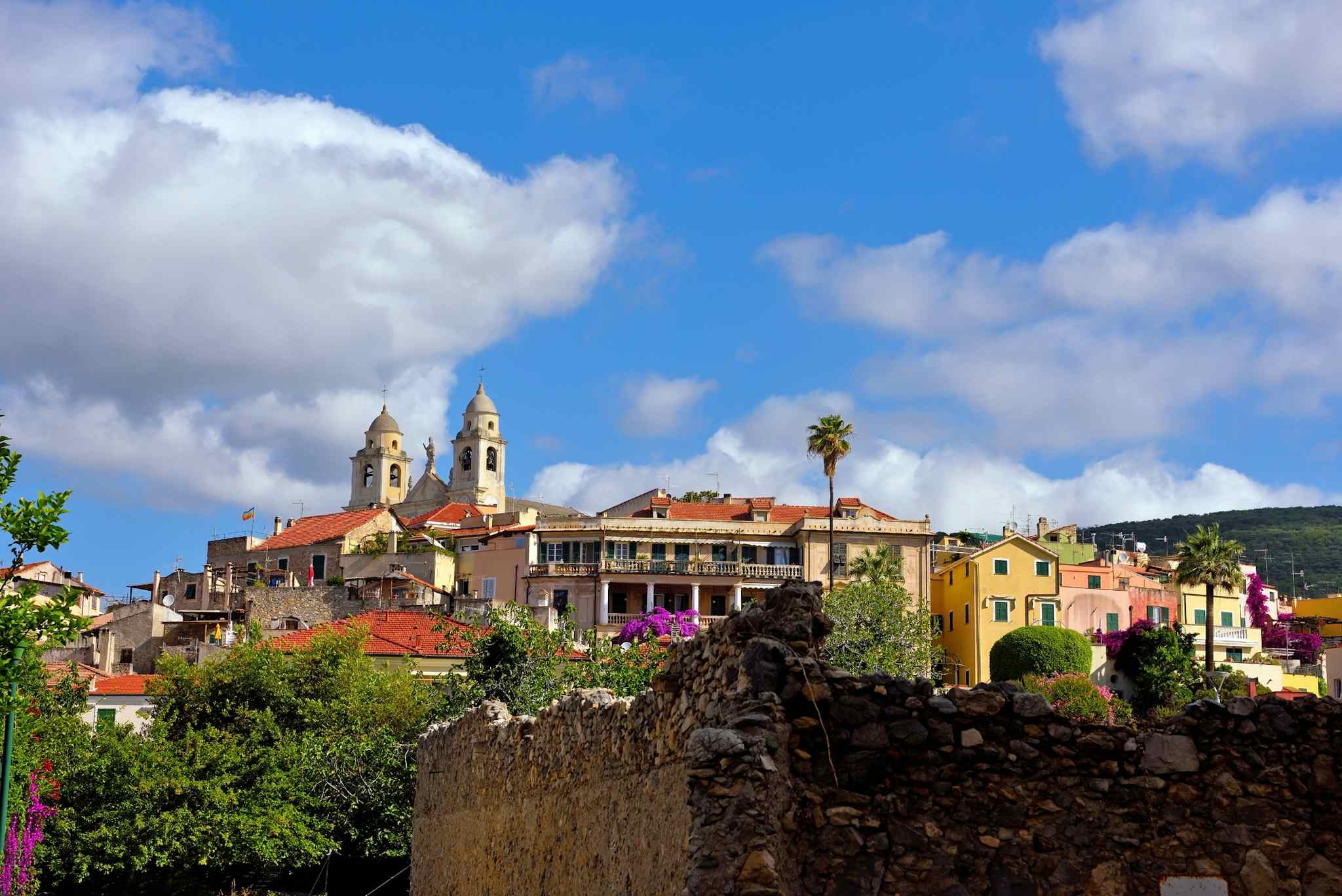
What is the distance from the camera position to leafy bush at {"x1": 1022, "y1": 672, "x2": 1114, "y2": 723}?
6308 centimetres

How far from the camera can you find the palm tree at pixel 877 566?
83.6 meters

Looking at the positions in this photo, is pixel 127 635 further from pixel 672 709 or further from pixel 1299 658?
pixel 672 709

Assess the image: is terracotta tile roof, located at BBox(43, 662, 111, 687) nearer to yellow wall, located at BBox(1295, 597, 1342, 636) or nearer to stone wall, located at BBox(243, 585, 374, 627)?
stone wall, located at BBox(243, 585, 374, 627)

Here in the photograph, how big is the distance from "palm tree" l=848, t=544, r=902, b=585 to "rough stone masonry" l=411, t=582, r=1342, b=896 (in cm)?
6971

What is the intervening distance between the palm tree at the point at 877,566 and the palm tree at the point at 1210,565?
1586cm

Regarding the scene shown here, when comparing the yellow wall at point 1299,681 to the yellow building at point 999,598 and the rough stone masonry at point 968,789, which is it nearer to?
the yellow building at point 999,598

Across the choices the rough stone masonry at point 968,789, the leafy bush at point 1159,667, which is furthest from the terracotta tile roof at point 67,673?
the leafy bush at point 1159,667

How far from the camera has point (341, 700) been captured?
41.7 m

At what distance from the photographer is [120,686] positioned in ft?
201

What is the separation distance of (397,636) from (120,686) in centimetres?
1070

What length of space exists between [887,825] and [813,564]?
87312 mm

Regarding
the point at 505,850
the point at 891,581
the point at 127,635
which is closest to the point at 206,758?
the point at 505,850

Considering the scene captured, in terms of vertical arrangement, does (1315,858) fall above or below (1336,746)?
below

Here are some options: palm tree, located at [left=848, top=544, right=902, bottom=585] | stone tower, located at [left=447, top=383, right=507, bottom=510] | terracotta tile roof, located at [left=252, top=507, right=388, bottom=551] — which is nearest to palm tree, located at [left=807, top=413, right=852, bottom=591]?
palm tree, located at [left=848, top=544, right=902, bottom=585]
